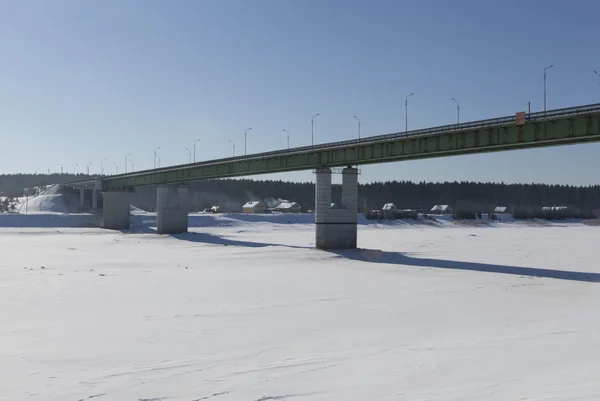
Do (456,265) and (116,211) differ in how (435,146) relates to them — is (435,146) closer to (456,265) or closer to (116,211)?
(456,265)

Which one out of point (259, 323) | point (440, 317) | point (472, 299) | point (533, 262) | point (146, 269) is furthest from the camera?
point (533, 262)

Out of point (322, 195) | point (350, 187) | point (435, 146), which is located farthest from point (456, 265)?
point (322, 195)

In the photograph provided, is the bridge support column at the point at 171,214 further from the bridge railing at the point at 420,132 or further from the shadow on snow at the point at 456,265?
the shadow on snow at the point at 456,265

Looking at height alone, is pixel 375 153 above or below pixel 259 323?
above

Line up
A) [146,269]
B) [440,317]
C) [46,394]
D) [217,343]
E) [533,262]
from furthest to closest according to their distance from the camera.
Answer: [533,262], [146,269], [440,317], [217,343], [46,394]

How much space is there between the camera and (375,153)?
58.3 m

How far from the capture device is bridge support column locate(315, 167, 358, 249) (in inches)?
2420

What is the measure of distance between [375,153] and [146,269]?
27.6 m

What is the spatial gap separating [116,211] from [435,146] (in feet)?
269

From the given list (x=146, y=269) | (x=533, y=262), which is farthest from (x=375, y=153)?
(x=146, y=269)

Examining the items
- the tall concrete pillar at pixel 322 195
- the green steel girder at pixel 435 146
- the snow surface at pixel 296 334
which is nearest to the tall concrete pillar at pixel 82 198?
the green steel girder at pixel 435 146

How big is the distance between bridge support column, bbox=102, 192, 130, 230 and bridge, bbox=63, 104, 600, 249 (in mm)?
13333

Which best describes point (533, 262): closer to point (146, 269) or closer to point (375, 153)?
point (375, 153)

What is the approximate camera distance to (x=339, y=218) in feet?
204
